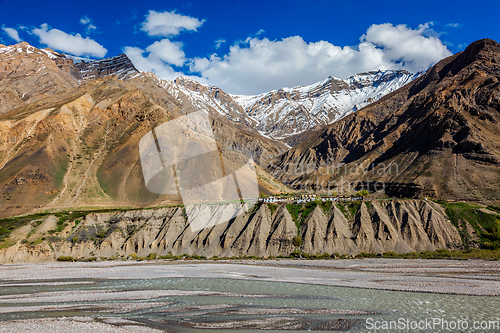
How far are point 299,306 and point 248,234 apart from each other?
35689mm

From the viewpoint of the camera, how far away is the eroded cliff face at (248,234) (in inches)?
→ 2314

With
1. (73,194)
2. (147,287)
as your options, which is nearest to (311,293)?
(147,287)

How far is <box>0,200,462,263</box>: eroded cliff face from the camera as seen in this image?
58.8 metres

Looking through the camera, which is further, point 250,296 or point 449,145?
point 449,145

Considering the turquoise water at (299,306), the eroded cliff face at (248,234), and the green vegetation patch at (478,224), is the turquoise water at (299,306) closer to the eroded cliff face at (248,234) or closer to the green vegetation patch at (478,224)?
the eroded cliff face at (248,234)

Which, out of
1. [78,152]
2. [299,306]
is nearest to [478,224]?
[299,306]

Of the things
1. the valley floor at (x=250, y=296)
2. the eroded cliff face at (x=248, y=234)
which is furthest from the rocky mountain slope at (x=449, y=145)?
the valley floor at (x=250, y=296)

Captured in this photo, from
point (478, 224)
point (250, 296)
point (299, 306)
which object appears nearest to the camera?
point (299, 306)

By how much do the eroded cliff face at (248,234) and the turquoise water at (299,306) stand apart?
2386 cm

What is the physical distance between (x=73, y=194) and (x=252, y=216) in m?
75.9

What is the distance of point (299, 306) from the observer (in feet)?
91.9

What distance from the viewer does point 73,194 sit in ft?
369

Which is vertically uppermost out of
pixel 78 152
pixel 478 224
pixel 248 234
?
pixel 78 152

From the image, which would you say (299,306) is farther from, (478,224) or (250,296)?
(478,224)
